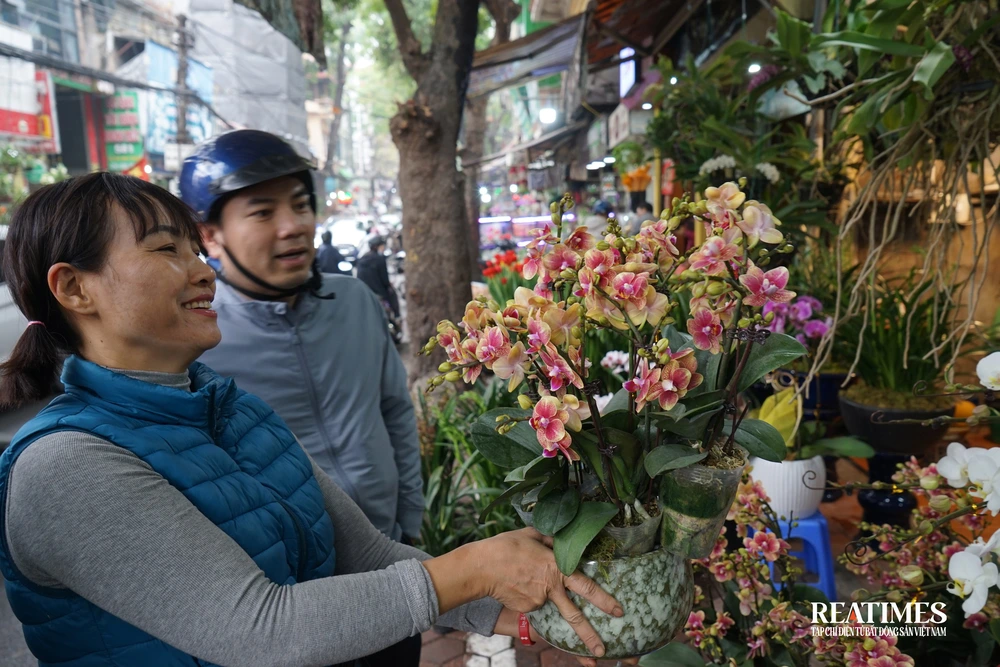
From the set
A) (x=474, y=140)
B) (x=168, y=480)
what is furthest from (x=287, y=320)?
(x=474, y=140)

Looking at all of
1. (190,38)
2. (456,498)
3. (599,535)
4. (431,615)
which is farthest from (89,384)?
(190,38)

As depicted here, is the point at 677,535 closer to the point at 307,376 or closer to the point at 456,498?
the point at 307,376

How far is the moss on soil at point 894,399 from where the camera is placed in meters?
2.50

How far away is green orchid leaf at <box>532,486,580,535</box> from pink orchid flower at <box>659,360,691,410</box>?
0.18 meters

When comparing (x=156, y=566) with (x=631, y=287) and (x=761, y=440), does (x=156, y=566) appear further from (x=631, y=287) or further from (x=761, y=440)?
(x=761, y=440)

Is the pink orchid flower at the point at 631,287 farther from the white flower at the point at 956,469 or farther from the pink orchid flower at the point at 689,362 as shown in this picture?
the white flower at the point at 956,469

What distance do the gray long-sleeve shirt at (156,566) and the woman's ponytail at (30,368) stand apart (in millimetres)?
221

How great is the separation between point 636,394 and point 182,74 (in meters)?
11.7

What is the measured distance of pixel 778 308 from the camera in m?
2.27

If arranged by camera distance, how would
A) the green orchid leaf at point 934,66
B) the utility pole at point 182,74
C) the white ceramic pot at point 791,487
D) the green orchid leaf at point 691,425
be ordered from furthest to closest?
1. the utility pole at point 182,74
2. the white ceramic pot at point 791,487
3. the green orchid leaf at point 934,66
4. the green orchid leaf at point 691,425

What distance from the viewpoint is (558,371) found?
774 mm

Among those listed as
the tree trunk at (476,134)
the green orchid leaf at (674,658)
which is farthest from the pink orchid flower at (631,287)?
the tree trunk at (476,134)

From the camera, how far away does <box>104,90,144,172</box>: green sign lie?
13.6 meters

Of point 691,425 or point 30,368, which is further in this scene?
point 30,368
